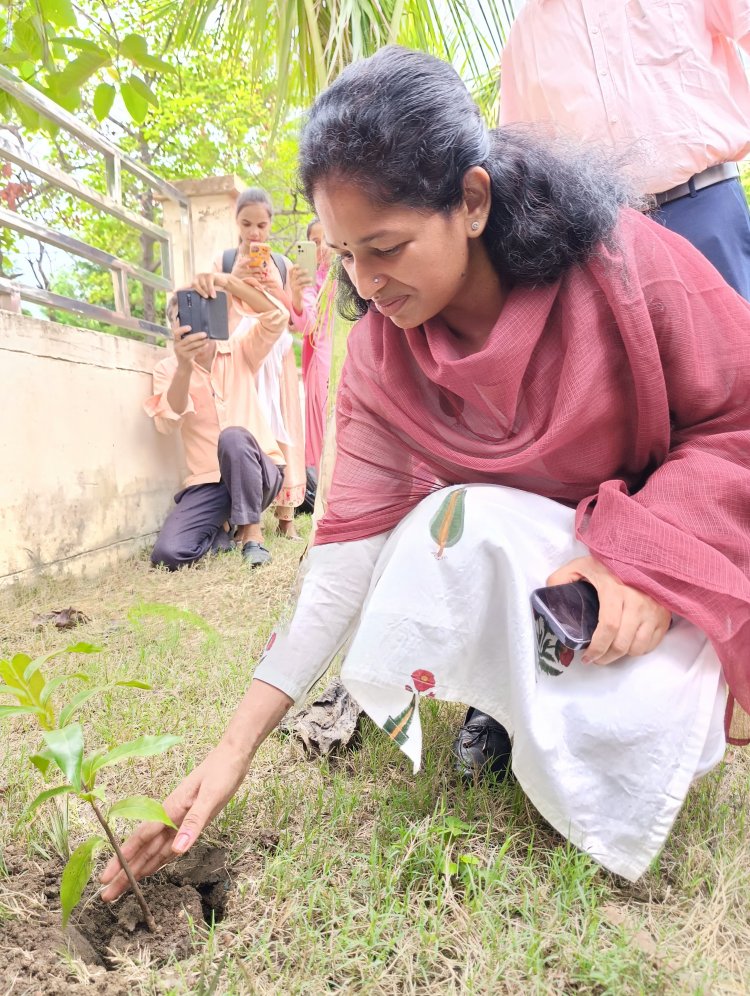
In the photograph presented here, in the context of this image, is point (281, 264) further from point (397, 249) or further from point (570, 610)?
point (570, 610)

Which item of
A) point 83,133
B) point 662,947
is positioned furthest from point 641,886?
point 83,133

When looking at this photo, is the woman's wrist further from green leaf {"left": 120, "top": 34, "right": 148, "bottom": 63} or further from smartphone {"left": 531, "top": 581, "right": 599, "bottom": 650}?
green leaf {"left": 120, "top": 34, "right": 148, "bottom": 63}

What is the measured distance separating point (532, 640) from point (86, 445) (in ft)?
10.3

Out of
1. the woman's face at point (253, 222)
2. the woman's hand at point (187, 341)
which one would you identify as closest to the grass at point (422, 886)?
the woman's hand at point (187, 341)

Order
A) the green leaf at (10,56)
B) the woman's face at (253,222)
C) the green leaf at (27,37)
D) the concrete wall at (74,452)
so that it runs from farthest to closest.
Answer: the woman's face at (253,222)
the concrete wall at (74,452)
the green leaf at (27,37)
the green leaf at (10,56)

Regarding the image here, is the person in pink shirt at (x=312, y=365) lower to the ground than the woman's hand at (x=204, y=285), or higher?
lower

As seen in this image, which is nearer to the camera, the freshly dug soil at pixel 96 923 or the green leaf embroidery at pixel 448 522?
the freshly dug soil at pixel 96 923

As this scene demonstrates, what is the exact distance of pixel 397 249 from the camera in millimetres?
1385

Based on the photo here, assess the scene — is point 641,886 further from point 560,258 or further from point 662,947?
point 560,258

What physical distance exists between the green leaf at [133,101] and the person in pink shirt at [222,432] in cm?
236

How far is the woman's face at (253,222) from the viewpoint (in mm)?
4512

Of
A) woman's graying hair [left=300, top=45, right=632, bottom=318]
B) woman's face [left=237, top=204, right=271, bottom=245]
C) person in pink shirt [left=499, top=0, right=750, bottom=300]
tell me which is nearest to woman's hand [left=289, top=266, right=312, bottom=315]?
woman's face [left=237, top=204, right=271, bottom=245]

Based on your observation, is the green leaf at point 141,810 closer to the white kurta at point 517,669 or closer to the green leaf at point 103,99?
the white kurta at point 517,669

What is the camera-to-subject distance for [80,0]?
2242 millimetres
